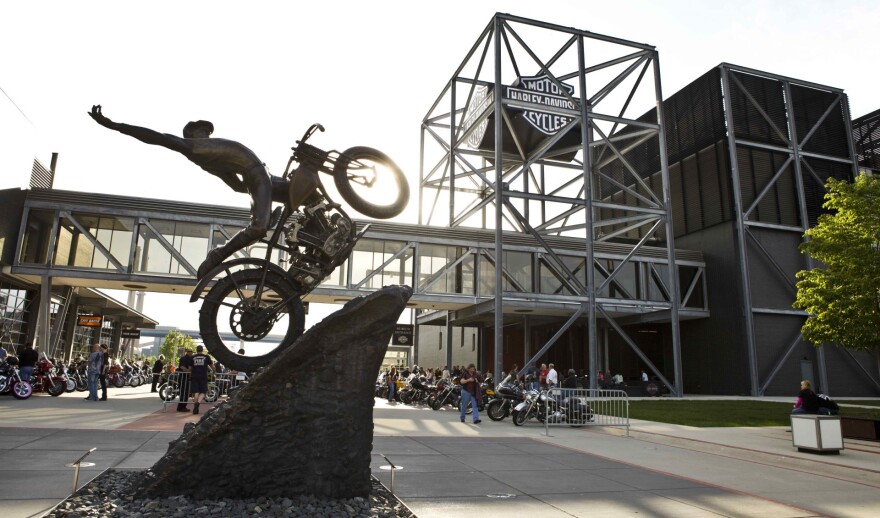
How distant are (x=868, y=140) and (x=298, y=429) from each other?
44875 mm

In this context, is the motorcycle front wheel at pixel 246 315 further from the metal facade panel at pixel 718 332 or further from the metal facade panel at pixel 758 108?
the metal facade panel at pixel 758 108

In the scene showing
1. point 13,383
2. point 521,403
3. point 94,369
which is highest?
point 94,369

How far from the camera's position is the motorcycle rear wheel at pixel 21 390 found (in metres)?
16.9

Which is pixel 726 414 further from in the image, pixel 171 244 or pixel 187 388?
pixel 171 244

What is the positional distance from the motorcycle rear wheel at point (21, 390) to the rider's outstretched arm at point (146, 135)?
15.2 metres

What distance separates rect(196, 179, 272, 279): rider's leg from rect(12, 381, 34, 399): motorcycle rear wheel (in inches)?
579

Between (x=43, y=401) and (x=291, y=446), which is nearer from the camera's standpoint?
(x=291, y=446)

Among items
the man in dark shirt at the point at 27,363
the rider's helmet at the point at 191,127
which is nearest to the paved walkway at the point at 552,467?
the rider's helmet at the point at 191,127

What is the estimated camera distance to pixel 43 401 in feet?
54.5

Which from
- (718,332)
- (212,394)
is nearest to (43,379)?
(212,394)

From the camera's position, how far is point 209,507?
192 inches

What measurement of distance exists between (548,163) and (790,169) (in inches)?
554

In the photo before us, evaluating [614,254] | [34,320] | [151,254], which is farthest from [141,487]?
[614,254]

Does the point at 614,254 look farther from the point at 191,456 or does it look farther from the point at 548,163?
the point at 191,456
